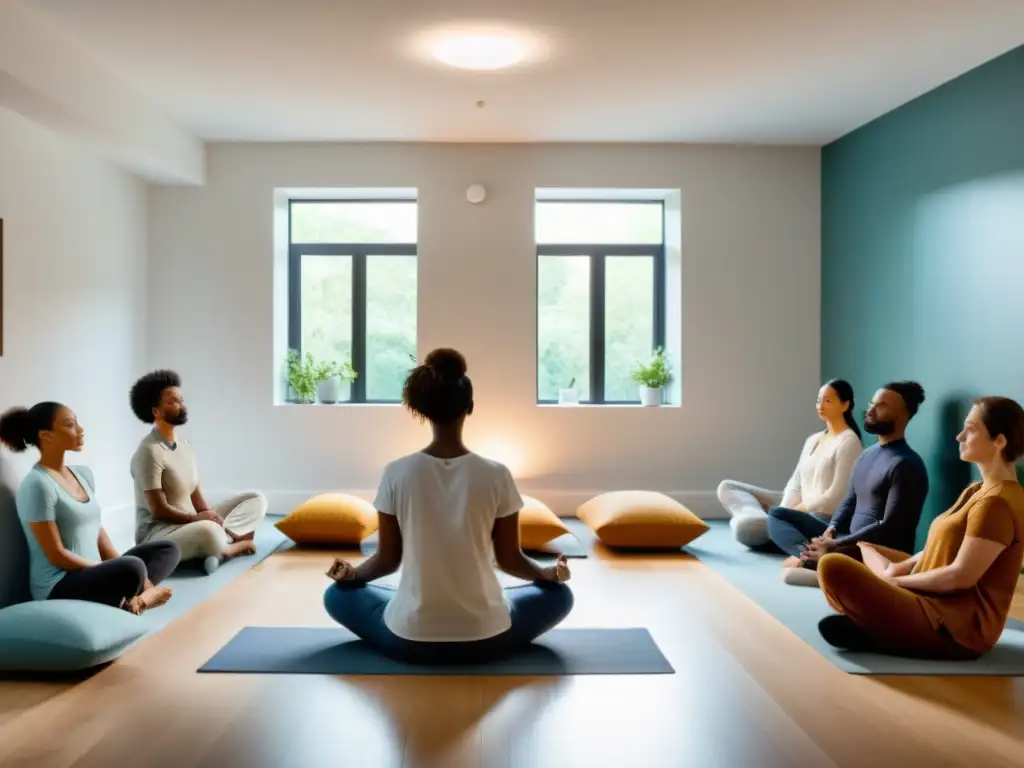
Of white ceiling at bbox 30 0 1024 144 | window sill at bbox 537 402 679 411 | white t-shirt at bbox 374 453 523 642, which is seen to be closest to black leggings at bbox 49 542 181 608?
white t-shirt at bbox 374 453 523 642

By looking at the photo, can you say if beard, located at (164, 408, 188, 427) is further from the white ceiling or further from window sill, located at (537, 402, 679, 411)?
window sill, located at (537, 402, 679, 411)

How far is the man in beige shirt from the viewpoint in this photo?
173 inches

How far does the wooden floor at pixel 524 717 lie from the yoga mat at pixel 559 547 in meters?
1.73

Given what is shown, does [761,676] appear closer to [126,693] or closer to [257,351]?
[126,693]

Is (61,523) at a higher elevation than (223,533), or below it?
higher

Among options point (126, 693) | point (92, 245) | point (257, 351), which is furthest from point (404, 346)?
point (126, 693)

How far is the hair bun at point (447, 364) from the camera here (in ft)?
9.37

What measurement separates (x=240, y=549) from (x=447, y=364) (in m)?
2.61

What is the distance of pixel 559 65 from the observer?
4812 millimetres

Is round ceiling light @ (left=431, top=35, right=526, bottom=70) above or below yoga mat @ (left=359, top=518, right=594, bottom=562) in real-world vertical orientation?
above

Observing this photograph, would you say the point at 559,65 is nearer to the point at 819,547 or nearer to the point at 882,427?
the point at 882,427

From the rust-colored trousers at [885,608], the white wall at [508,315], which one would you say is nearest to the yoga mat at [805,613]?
the rust-colored trousers at [885,608]

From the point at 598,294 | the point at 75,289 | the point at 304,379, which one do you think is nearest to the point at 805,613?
the point at 598,294

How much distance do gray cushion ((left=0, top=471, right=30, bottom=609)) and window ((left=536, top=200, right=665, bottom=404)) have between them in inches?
160
